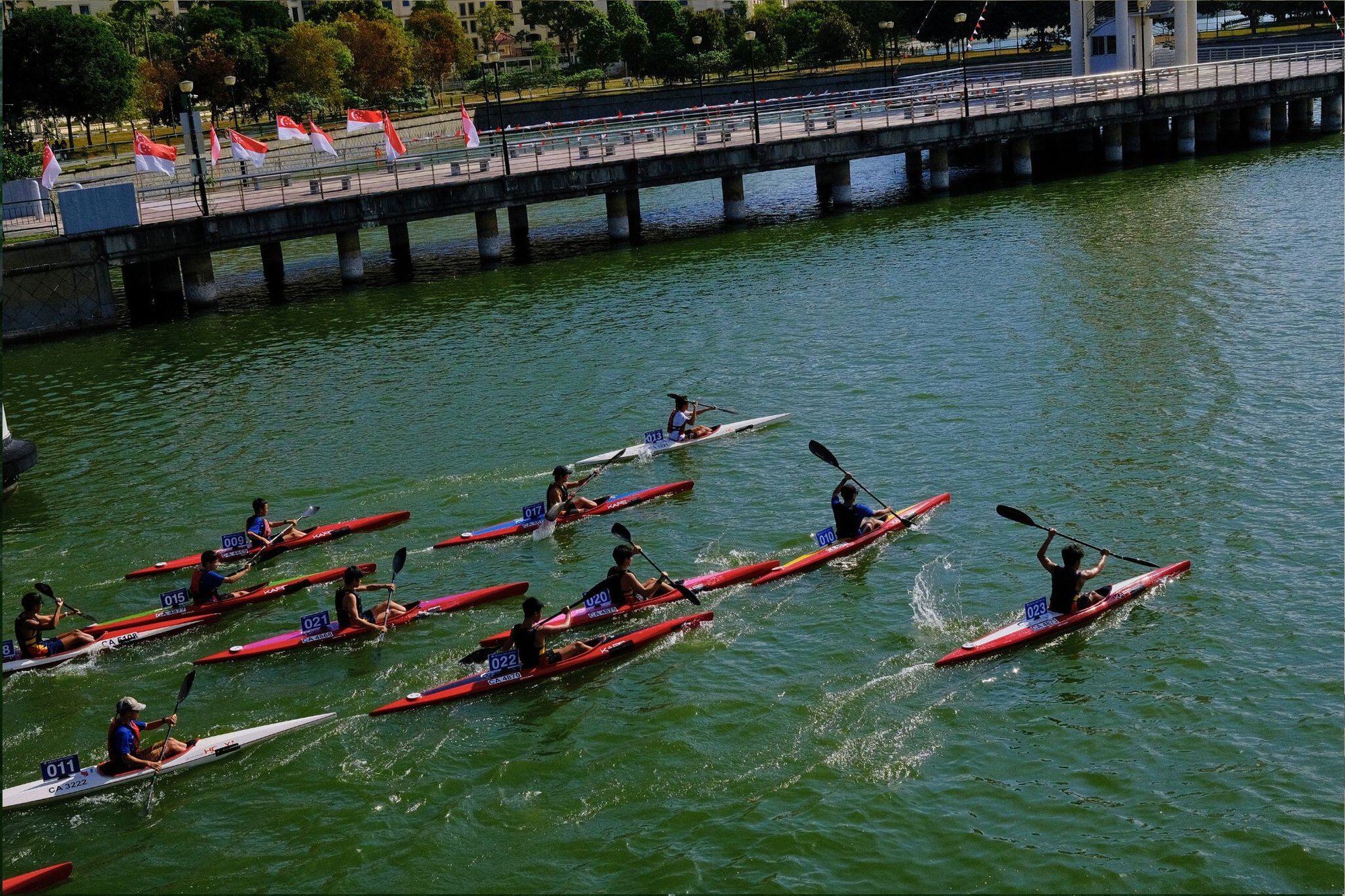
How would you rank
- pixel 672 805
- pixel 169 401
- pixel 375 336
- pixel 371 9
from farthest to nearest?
pixel 371 9, pixel 375 336, pixel 169 401, pixel 672 805

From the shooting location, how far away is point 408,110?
102 meters

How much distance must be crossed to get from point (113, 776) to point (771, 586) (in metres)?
9.54

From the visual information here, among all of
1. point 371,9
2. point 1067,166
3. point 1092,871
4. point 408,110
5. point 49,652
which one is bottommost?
point 1092,871

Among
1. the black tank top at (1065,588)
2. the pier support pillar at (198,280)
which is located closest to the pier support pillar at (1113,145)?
the pier support pillar at (198,280)

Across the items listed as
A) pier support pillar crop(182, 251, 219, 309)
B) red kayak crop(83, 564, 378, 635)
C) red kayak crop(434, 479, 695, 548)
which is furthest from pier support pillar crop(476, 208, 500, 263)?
red kayak crop(83, 564, 378, 635)

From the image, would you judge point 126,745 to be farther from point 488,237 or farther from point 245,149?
point 488,237

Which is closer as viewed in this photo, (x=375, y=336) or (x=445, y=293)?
(x=375, y=336)

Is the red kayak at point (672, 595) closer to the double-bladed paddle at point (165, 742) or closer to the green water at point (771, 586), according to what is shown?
the green water at point (771, 586)

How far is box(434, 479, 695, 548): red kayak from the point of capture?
23391mm

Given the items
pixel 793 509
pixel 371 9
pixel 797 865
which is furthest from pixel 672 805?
pixel 371 9

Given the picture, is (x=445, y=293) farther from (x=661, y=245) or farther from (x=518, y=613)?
(x=518, y=613)

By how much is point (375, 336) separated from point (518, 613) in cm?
2141

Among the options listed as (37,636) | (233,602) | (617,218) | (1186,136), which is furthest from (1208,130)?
(37,636)

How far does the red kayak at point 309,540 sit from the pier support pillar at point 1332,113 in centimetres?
5827
